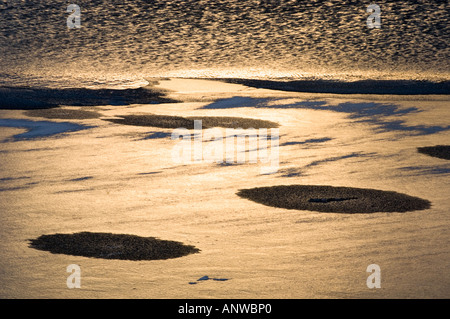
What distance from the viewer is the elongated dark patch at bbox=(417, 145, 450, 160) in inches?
198

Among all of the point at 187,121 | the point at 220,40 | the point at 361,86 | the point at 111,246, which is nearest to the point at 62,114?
the point at 187,121

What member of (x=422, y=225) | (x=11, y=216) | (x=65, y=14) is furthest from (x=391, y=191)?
(x=65, y=14)

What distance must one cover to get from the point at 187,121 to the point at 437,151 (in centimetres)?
193

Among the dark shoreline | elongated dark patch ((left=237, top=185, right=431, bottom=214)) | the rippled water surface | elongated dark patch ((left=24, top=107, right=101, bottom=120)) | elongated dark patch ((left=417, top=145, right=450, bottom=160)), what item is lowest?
elongated dark patch ((left=237, top=185, right=431, bottom=214))

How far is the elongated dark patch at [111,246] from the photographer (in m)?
3.23

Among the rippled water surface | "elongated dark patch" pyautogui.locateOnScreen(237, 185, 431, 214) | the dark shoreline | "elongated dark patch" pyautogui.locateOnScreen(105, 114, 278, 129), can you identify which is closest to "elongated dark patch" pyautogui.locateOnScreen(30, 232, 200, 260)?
"elongated dark patch" pyautogui.locateOnScreen(237, 185, 431, 214)

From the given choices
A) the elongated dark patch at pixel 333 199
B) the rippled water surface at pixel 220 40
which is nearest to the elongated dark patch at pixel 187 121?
the rippled water surface at pixel 220 40

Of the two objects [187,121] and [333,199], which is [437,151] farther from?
[187,121]

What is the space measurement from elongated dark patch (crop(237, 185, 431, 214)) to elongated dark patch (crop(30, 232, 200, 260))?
0.82 m

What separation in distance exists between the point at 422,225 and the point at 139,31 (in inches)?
238

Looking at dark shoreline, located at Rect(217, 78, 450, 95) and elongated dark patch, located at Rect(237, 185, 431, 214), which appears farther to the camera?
dark shoreline, located at Rect(217, 78, 450, 95)

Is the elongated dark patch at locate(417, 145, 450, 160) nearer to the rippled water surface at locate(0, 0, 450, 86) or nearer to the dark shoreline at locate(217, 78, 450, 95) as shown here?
the dark shoreline at locate(217, 78, 450, 95)

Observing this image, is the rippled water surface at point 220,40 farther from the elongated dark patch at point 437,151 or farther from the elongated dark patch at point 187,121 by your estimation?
the elongated dark patch at point 437,151

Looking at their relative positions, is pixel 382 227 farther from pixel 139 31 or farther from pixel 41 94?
pixel 139 31
